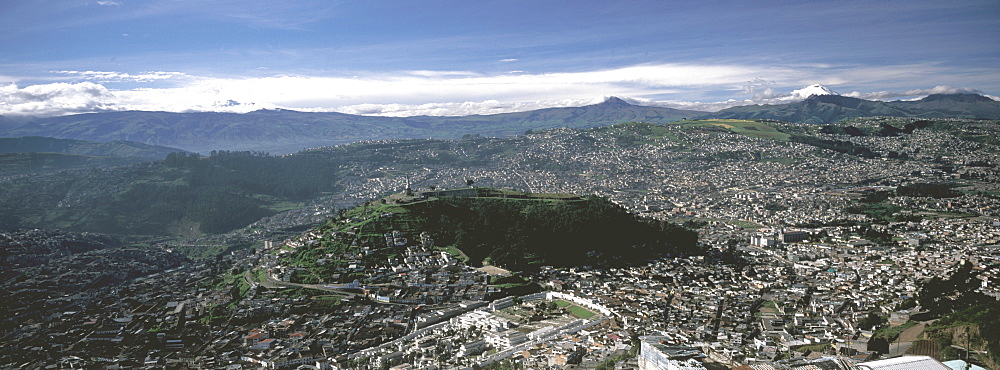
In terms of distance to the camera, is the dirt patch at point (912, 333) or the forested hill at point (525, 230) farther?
the forested hill at point (525, 230)

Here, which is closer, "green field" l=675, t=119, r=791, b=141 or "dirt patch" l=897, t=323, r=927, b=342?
"dirt patch" l=897, t=323, r=927, b=342

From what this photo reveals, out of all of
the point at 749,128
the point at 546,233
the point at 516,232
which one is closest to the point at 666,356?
the point at 546,233

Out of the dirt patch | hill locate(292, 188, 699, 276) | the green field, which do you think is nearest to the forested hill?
hill locate(292, 188, 699, 276)

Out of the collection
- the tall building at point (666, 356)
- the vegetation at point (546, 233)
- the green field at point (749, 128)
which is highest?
the green field at point (749, 128)

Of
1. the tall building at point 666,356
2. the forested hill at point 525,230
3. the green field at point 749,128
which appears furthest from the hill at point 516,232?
the green field at point 749,128

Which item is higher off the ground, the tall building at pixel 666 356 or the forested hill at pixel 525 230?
the tall building at pixel 666 356

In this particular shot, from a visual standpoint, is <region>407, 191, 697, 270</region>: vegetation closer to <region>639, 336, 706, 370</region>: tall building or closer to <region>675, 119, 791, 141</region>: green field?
<region>639, 336, 706, 370</region>: tall building

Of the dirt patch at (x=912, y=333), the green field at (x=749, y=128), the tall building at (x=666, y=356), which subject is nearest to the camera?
the tall building at (x=666, y=356)

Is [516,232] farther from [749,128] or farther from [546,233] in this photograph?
[749,128]

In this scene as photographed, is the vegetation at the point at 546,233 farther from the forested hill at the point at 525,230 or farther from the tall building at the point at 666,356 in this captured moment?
the tall building at the point at 666,356
